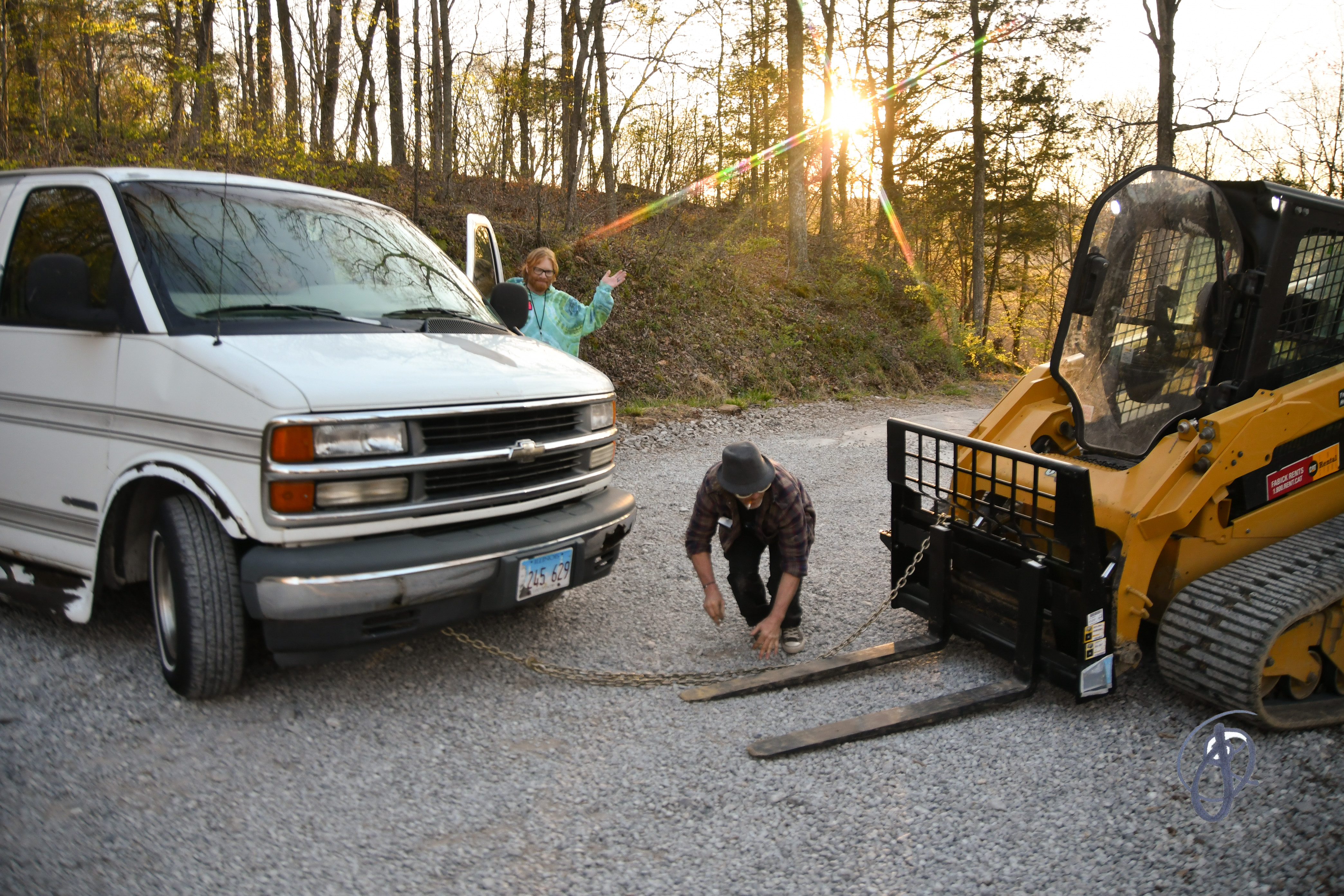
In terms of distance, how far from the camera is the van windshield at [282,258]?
3.65 m

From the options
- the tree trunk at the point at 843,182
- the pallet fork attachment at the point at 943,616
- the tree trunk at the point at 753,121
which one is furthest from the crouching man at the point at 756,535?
the tree trunk at the point at 843,182

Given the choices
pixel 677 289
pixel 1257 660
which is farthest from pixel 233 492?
pixel 677 289

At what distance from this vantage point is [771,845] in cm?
273

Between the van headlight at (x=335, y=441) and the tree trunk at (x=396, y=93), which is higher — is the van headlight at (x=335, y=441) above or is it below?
below

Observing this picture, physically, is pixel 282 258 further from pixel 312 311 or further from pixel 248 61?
pixel 248 61

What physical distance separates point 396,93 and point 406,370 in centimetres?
1557

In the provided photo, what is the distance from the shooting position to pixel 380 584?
10.2ft

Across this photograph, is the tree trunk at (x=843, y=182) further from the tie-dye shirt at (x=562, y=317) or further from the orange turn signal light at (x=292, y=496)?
the orange turn signal light at (x=292, y=496)

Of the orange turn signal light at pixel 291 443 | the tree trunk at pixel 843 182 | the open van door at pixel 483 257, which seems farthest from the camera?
the tree trunk at pixel 843 182

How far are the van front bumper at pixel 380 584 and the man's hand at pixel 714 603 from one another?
31.5 inches

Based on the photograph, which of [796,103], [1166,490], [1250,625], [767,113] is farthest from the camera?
[767,113]

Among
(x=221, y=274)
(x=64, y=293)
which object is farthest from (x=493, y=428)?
(x=64, y=293)

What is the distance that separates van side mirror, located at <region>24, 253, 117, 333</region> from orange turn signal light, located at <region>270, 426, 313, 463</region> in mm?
1084

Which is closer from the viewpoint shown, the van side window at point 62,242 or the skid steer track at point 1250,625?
the skid steer track at point 1250,625
